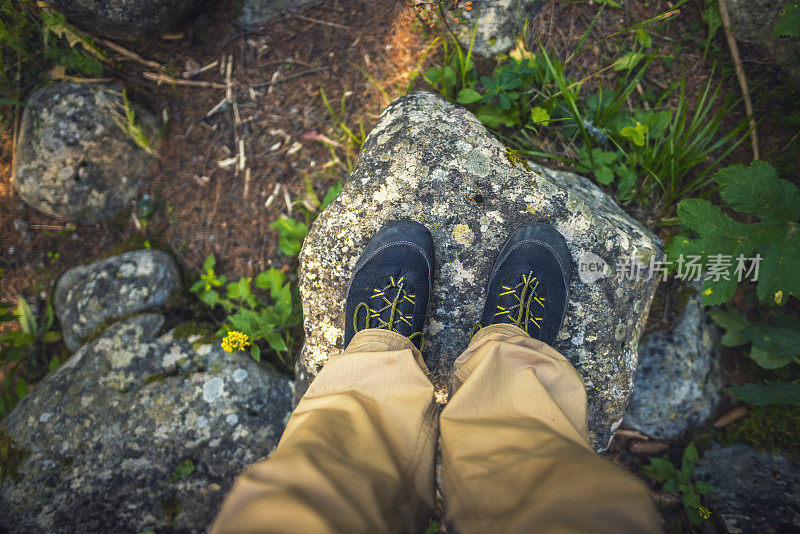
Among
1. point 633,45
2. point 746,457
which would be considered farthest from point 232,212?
point 746,457

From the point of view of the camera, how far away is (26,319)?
100.0 inches

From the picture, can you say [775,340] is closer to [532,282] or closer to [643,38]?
[532,282]

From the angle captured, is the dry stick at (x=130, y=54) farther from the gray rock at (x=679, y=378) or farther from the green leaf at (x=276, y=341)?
the gray rock at (x=679, y=378)

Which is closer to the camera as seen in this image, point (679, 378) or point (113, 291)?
point (679, 378)

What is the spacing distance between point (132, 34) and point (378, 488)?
2.97 meters

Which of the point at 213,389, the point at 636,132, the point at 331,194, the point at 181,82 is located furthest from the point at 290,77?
the point at 636,132

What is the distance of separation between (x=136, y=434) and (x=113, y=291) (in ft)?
3.03

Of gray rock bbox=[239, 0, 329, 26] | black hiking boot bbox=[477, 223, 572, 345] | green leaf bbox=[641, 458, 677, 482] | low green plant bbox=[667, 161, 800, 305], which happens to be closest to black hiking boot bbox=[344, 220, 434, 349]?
black hiking boot bbox=[477, 223, 572, 345]

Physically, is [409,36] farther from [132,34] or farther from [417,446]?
[417,446]

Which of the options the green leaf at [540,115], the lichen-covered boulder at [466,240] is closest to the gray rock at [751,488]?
the lichen-covered boulder at [466,240]

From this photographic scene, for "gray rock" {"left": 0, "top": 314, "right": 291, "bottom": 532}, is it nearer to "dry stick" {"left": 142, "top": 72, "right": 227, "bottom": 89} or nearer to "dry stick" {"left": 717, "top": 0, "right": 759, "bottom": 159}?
"dry stick" {"left": 142, "top": 72, "right": 227, "bottom": 89}

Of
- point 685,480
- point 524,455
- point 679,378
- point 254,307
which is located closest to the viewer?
point 524,455

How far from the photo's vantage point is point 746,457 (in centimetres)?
199

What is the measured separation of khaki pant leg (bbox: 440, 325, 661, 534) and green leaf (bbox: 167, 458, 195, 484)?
60.6 inches
